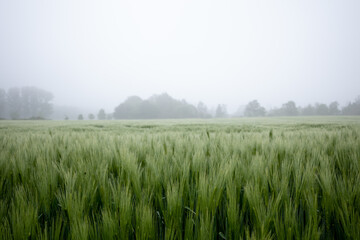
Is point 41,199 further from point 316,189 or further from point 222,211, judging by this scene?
point 316,189

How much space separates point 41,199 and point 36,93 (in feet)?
387

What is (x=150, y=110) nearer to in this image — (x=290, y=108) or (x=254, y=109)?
(x=254, y=109)

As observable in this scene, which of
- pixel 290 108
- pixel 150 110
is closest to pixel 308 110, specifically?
pixel 290 108

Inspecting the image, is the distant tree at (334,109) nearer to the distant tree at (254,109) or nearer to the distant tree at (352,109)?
the distant tree at (352,109)

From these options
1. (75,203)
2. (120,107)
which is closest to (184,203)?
(75,203)

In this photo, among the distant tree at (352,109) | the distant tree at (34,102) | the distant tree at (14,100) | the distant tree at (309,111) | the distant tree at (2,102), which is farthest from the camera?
the distant tree at (34,102)

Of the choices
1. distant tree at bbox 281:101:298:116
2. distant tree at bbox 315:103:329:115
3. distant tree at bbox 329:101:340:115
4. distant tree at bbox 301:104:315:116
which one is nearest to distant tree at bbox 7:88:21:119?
distant tree at bbox 281:101:298:116

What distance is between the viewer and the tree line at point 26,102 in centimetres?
8638

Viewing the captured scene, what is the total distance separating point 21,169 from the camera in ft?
3.59

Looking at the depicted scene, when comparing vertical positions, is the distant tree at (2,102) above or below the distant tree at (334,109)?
above

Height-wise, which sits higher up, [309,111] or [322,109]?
[322,109]

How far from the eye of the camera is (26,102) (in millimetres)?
89125

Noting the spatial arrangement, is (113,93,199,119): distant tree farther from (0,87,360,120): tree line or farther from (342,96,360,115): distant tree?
(342,96,360,115): distant tree

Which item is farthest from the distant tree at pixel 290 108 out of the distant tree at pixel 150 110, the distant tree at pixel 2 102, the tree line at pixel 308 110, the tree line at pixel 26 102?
the distant tree at pixel 2 102
